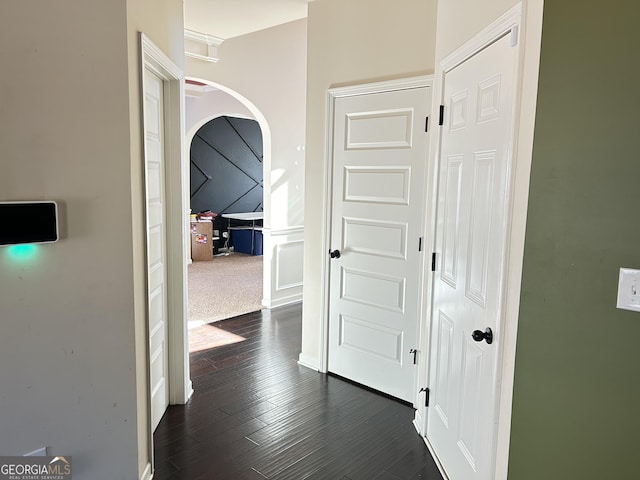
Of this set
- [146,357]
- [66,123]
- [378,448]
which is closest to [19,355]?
[146,357]

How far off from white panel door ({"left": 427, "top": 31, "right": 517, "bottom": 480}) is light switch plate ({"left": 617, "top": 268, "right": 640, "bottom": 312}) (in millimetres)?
408

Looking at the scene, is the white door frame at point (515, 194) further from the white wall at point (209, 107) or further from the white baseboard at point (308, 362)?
the white wall at point (209, 107)

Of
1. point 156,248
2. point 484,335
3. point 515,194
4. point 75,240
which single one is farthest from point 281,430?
point 515,194

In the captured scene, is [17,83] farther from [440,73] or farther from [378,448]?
[378,448]

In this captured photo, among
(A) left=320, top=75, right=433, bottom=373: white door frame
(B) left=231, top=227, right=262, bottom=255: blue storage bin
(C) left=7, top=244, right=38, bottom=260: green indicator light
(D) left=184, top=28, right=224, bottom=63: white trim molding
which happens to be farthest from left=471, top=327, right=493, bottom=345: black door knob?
(B) left=231, top=227, right=262, bottom=255: blue storage bin

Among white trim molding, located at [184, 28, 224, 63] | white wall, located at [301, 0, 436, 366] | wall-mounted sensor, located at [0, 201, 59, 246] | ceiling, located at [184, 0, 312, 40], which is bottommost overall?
wall-mounted sensor, located at [0, 201, 59, 246]

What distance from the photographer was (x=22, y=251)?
1.79m

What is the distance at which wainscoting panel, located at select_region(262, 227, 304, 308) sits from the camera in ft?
16.6

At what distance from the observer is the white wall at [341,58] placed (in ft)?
9.16

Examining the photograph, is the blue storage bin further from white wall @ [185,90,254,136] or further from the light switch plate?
the light switch plate

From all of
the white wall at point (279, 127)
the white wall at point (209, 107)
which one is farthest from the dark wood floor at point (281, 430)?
the white wall at point (209, 107)

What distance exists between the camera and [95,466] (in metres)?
1.99

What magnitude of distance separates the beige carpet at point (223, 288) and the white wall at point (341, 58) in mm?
1570

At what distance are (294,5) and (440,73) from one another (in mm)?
1527
